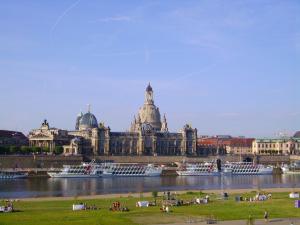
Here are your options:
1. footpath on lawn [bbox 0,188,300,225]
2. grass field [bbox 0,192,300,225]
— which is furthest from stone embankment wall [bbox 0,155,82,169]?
grass field [bbox 0,192,300,225]

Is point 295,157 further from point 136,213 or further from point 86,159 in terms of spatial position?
point 136,213

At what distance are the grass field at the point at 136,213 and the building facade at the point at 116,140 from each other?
3555 inches

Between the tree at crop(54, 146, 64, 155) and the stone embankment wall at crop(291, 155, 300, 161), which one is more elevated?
the tree at crop(54, 146, 64, 155)

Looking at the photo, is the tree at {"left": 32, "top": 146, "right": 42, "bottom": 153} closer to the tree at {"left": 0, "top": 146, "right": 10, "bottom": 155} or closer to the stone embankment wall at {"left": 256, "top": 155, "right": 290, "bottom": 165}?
the tree at {"left": 0, "top": 146, "right": 10, "bottom": 155}

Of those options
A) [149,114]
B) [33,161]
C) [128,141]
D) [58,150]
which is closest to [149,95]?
[149,114]

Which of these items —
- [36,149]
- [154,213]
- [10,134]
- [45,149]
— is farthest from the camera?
[10,134]

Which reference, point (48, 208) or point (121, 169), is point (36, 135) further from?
point (48, 208)

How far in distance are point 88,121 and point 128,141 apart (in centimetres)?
1641

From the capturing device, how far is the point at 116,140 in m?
143

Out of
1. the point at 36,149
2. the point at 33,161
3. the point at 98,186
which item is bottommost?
the point at 98,186

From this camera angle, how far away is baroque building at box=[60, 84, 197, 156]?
13838 centimetres

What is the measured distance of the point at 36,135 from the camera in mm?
136750

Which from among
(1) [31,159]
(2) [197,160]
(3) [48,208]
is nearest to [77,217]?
(3) [48,208]

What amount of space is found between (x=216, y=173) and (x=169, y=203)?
63.9 metres
